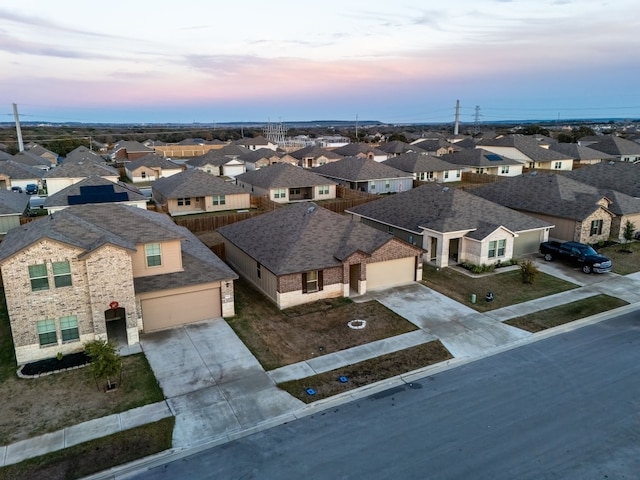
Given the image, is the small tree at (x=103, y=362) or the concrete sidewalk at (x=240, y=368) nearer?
the concrete sidewalk at (x=240, y=368)

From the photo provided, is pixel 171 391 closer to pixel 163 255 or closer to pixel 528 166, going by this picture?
pixel 163 255

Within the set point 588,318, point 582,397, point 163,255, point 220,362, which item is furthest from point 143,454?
point 588,318

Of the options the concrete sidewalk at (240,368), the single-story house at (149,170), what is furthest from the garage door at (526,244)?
the single-story house at (149,170)

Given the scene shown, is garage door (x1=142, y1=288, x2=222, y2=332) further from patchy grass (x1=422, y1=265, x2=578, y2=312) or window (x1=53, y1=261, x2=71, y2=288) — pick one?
patchy grass (x1=422, y1=265, x2=578, y2=312)

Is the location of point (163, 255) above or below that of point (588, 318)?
above

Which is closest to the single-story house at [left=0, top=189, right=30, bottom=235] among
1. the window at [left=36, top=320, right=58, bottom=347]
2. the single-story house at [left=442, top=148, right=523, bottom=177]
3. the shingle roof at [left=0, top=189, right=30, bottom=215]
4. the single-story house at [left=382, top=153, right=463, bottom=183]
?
the shingle roof at [left=0, top=189, right=30, bottom=215]

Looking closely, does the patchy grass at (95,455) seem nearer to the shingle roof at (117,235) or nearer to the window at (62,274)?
the window at (62,274)
